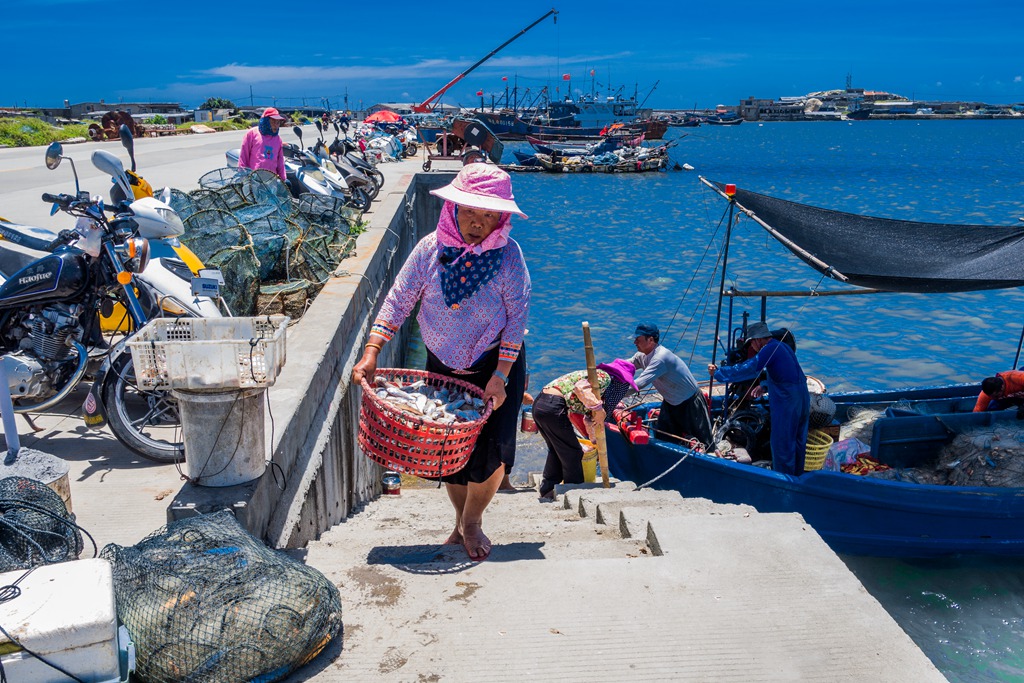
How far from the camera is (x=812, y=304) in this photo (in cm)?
2169

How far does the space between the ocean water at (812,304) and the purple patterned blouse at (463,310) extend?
11.1ft

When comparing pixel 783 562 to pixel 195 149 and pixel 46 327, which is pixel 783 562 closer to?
pixel 46 327

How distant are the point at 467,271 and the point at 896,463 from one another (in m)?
5.29

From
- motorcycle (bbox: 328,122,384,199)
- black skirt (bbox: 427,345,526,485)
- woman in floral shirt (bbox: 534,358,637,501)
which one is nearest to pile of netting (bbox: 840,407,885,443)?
woman in floral shirt (bbox: 534,358,637,501)

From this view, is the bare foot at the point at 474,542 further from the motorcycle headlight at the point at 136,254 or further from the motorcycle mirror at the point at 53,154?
the motorcycle mirror at the point at 53,154

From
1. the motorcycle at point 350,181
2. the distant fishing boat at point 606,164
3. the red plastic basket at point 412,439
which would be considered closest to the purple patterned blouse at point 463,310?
the red plastic basket at point 412,439

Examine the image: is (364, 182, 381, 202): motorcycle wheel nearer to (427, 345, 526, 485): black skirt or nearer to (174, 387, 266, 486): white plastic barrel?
(427, 345, 526, 485): black skirt

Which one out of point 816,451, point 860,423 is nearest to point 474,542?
point 816,451

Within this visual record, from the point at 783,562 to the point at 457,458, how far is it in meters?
1.53

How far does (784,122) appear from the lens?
190 metres

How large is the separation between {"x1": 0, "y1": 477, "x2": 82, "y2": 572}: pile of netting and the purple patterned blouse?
5.07 feet

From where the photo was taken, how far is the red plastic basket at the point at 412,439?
3.68 m

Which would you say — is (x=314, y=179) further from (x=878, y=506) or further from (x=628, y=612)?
(x=628, y=612)

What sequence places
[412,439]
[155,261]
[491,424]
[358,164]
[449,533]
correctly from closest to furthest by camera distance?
[412,439] → [491,424] → [449,533] → [155,261] → [358,164]
